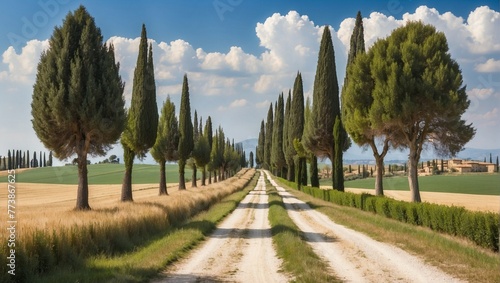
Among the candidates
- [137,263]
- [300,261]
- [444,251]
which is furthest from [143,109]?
[444,251]

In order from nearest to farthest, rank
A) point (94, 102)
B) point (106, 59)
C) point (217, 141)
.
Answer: point (94, 102) < point (106, 59) < point (217, 141)

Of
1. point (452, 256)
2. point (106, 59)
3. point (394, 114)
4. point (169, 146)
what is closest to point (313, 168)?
point (169, 146)

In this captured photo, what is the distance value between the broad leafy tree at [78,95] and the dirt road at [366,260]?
1162cm

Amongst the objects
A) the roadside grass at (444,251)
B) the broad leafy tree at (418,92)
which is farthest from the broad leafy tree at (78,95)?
the broad leafy tree at (418,92)

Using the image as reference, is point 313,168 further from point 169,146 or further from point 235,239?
point 235,239

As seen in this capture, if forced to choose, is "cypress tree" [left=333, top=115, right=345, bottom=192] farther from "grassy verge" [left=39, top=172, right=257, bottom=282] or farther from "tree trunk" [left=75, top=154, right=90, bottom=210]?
"grassy verge" [left=39, top=172, right=257, bottom=282]

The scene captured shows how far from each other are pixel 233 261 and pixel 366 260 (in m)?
3.90

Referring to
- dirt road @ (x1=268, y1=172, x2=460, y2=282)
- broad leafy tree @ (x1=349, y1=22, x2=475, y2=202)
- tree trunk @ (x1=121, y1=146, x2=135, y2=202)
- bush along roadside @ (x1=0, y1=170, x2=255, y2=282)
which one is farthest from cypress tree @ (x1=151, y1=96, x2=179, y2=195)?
dirt road @ (x1=268, y1=172, x2=460, y2=282)

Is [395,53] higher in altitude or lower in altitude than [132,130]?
higher

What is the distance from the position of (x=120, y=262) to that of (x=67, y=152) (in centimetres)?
1254

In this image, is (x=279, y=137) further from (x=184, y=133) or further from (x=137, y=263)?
(x=137, y=263)

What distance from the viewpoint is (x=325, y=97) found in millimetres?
42125

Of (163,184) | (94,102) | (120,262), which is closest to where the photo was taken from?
(120,262)

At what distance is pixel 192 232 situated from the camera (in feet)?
56.9
